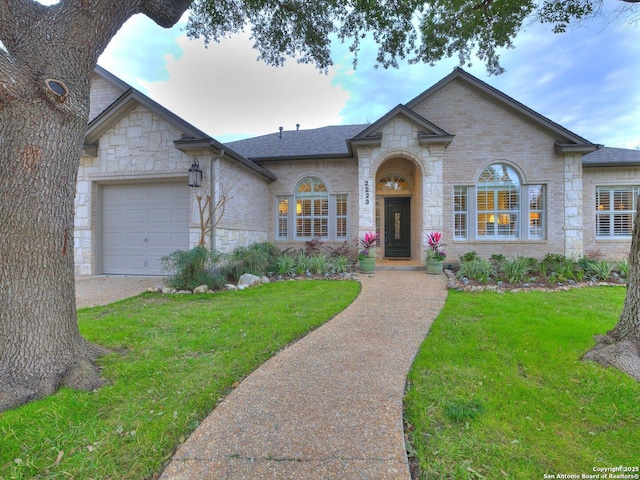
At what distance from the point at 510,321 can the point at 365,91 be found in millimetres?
23693

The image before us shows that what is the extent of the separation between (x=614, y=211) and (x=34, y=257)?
15.0 meters

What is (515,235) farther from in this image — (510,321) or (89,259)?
(89,259)

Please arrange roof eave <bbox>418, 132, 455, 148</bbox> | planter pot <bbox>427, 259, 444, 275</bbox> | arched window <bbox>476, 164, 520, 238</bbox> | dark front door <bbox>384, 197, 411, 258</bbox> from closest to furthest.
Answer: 1. planter pot <bbox>427, 259, 444, 275</bbox>
2. roof eave <bbox>418, 132, 455, 148</bbox>
3. arched window <bbox>476, 164, 520, 238</bbox>
4. dark front door <bbox>384, 197, 411, 258</bbox>

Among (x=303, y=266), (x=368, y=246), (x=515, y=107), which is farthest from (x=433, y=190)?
(x=303, y=266)

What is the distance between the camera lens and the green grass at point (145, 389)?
1.69m

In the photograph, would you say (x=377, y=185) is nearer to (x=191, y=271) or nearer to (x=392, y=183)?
Answer: (x=392, y=183)

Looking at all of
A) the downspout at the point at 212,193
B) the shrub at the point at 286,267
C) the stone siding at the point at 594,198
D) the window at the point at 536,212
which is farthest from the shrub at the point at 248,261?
the stone siding at the point at 594,198

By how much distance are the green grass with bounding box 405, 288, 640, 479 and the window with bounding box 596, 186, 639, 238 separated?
28.5 ft

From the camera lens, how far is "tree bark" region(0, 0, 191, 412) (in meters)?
2.38

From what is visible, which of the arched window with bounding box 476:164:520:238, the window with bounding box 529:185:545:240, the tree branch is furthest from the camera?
the arched window with bounding box 476:164:520:238

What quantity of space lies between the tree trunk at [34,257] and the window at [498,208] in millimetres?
10063

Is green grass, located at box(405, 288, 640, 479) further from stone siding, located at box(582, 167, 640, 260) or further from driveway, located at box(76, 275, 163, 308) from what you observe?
stone siding, located at box(582, 167, 640, 260)

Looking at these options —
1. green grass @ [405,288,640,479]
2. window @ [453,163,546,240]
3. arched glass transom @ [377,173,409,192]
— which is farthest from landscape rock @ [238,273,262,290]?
window @ [453,163,546,240]

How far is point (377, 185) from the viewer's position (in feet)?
38.2
